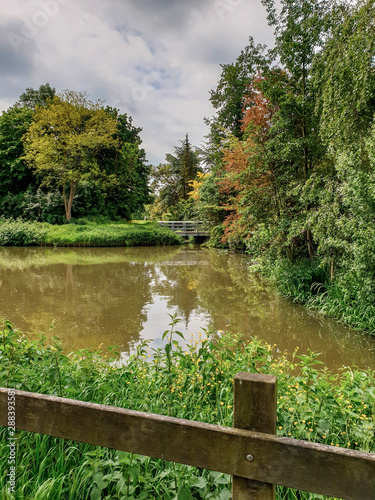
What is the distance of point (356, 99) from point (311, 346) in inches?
153

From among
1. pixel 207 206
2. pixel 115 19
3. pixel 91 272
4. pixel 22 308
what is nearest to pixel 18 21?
pixel 115 19

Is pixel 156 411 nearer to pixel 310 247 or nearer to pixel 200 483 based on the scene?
pixel 200 483

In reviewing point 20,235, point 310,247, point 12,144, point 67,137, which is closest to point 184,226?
point 67,137

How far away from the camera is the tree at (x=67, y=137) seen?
1984 centimetres

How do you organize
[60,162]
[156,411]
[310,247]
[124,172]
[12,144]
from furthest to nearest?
1. [124,172]
2. [12,144]
3. [60,162]
4. [310,247]
5. [156,411]

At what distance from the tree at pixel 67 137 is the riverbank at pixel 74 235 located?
2.77 meters

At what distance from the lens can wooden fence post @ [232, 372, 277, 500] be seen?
0.89 metres

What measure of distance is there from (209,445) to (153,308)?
589 centimetres

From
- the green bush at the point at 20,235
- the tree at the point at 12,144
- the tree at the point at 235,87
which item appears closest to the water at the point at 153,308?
the green bush at the point at 20,235

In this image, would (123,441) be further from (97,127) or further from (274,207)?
(97,127)

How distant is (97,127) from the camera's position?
2081 cm

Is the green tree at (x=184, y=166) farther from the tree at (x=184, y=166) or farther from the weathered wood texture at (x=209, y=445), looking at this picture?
the weathered wood texture at (x=209, y=445)

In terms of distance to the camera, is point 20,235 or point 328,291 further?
point 20,235

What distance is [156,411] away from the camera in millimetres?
2105
